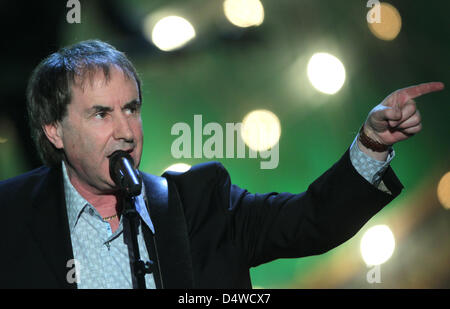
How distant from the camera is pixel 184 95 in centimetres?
263

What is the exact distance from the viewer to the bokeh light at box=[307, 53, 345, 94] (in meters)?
2.66

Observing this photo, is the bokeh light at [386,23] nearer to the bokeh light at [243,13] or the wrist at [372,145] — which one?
the bokeh light at [243,13]

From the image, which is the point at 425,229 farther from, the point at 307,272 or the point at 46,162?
the point at 46,162

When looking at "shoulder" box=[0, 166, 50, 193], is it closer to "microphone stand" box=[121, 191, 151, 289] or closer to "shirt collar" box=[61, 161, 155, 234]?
"shirt collar" box=[61, 161, 155, 234]

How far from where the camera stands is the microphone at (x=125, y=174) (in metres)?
1.29

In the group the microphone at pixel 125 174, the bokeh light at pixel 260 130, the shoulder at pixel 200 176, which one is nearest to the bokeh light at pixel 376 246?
the bokeh light at pixel 260 130

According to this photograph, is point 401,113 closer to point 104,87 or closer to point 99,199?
point 104,87

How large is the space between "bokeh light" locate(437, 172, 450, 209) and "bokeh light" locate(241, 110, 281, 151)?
84 cm

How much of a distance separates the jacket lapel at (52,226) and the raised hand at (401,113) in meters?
0.91

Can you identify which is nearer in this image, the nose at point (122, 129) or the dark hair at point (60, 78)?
the nose at point (122, 129)

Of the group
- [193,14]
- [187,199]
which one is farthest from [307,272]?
[193,14]

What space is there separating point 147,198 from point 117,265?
0.71 ft

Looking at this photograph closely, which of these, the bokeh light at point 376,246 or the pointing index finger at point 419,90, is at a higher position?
the pointing index finger at point 419,90
